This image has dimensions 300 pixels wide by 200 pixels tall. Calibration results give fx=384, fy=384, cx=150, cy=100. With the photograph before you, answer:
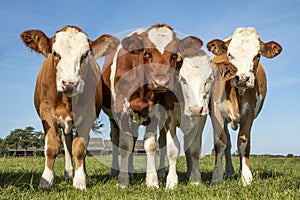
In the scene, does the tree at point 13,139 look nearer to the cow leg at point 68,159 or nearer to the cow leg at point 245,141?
the cow leg at point 68,159

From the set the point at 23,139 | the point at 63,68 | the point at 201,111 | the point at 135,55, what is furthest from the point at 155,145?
the point at 23,139

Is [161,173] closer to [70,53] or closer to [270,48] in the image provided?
[270,48]

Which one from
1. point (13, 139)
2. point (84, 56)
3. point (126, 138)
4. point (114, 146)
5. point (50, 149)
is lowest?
point (13, 139)

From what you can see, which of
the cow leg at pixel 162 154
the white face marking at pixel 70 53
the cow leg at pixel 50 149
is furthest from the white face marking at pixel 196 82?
the cow leg at pixel 50 149

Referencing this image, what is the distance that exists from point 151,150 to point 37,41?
2.73 metres

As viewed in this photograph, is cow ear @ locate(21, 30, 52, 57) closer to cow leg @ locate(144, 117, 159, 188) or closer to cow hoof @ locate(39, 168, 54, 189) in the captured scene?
cow hoof @ locate(39, 168, 54, 189)

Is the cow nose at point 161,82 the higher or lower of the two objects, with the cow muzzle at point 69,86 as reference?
higher

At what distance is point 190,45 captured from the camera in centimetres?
698

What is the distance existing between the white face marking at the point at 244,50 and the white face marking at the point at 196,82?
65 centimetres

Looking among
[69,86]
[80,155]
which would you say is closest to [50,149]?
[80,155]

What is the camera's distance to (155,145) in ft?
22.7

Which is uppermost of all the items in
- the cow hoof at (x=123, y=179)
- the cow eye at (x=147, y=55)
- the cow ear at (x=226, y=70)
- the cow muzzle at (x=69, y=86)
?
the cow eye at (x=147, y=55)

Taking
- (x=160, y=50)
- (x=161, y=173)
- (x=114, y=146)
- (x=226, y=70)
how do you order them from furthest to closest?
(x=114, y=146)
(x=161, y=173)
(x=226, y=70)
(x=160, y=50)

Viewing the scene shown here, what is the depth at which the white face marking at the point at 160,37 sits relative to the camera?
6566 mm
